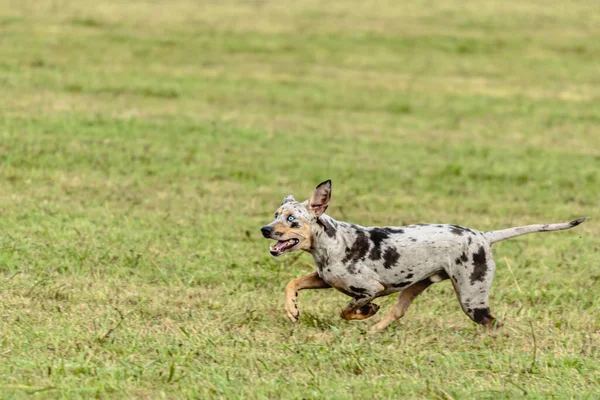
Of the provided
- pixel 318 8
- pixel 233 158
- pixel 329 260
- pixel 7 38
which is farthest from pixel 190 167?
pixel 318 8

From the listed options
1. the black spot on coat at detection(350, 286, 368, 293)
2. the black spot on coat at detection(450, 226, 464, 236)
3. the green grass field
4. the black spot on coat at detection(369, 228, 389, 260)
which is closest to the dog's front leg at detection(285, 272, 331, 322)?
the green grass field

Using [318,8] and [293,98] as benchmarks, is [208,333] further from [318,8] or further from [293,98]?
[318,8]

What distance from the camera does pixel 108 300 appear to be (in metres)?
8.52

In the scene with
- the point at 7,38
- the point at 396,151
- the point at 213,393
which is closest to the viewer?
the point at 213,393

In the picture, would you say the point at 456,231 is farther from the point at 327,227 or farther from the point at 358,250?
the point at 327,227

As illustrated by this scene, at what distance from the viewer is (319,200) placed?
815cm

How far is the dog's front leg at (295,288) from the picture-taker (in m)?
8.02

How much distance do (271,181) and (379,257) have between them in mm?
7308

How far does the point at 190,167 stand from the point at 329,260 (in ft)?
25.6

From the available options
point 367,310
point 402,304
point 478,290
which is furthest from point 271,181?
point 478,290

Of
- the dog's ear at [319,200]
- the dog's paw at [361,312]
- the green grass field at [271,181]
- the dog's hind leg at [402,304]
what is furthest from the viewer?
the dog's hind leg at [402,304]

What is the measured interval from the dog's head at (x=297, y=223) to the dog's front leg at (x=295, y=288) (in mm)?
264

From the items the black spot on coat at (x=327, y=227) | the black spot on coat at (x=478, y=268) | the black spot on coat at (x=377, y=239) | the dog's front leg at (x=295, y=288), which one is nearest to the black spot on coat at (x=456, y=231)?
the black spot on coat at (x=478, y=268)

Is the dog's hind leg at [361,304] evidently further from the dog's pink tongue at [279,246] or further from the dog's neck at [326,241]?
the dog's pink tongue at [279,246]
